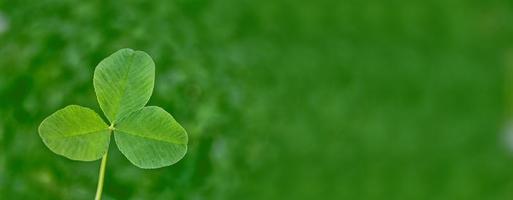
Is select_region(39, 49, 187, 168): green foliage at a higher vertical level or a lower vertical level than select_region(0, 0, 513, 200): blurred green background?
higher

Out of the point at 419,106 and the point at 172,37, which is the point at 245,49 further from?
the point at 419,106

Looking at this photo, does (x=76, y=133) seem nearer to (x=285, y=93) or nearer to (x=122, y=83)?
(x=122, y=83)

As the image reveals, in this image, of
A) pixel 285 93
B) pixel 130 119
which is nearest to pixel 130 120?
pixel 130 119

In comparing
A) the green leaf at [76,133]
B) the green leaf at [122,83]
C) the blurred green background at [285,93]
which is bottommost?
the blurred green background at [285,93]

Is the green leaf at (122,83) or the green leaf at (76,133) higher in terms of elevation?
the green leaf at (122,83)

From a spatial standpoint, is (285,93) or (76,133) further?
(285,93)
